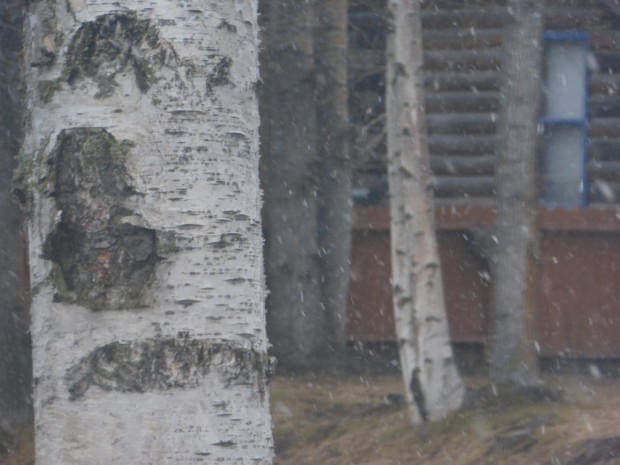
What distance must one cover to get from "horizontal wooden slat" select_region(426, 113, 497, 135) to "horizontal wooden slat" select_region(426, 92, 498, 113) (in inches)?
2.8

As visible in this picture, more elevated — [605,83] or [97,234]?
[605,83]

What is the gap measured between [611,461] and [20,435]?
406cm

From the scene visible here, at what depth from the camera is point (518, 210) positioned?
8.37 m

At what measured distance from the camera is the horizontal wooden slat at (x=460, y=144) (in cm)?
1177

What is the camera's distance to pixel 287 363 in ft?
34.1

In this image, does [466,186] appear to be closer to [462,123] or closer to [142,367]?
[462,123]

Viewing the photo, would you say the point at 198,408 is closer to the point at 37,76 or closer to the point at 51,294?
the point at 51,294

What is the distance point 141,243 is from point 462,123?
1014cm

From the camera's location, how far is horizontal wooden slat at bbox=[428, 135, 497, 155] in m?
11.8

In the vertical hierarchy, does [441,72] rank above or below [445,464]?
above

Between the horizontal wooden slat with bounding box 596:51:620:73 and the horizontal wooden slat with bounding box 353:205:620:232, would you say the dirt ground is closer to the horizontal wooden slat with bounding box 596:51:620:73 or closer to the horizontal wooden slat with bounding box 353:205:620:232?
the horizontal wooden slat with bounding box 353:205:620:232

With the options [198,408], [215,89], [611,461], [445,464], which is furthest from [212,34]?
[445,464]

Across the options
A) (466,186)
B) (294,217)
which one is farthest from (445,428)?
(466,186)

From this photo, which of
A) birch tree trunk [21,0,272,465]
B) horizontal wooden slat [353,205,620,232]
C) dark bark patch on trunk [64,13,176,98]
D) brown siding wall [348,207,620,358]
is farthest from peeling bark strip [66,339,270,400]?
horizontal wooden slat [353,205,620,232]
